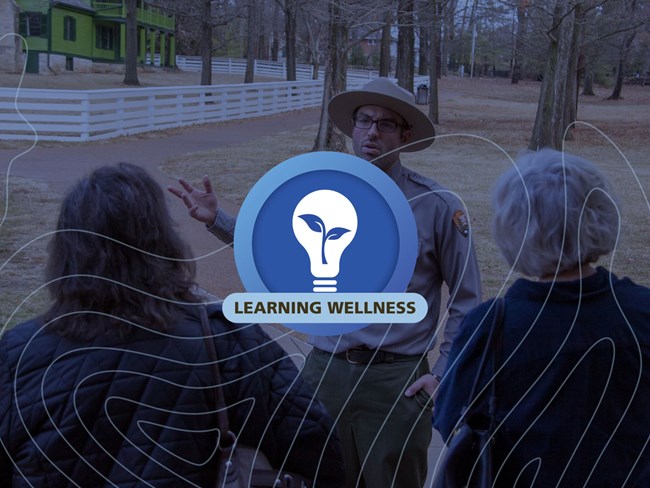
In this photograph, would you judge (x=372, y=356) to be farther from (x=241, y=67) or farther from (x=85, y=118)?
(x=241, y=67)

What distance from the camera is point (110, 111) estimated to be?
19.9 metres

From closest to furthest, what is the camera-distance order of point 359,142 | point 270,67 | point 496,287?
1. point 359,142
2. point 496,287
3. point 270,67

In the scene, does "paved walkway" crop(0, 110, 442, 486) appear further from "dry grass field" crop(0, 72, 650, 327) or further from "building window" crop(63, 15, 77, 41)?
"building window" crop(63, 15, 77, 41)

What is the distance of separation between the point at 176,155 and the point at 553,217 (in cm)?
1525

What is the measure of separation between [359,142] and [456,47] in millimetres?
73052

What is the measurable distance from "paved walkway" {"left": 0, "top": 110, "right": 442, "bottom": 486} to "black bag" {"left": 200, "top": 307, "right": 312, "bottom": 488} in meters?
1.93

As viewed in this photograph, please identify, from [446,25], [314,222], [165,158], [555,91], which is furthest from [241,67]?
[314,222]

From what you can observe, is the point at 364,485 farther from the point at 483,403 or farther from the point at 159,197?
the point at 159,197

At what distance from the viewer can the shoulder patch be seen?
2859mm

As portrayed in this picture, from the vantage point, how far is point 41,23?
38.9m

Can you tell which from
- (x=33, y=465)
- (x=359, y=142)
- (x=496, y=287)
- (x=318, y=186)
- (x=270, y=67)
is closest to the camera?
(x=33, y=465)

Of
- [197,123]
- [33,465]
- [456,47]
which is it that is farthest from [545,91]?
[456,47]

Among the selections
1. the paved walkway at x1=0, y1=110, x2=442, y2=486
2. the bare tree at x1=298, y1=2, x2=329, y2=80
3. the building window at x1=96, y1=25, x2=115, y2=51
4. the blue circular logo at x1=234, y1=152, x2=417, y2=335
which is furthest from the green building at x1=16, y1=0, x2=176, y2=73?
the blue circular logo at x1=234, y1=152, x2=417, y2=335

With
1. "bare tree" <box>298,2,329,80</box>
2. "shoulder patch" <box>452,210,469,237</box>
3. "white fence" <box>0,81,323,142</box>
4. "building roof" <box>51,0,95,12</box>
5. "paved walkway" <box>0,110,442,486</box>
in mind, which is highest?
"building roof" <box>51,0,95,12</box>
